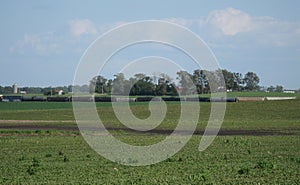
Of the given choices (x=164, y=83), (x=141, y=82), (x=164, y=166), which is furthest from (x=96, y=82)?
(x=164, y=166)

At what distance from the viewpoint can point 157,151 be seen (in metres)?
28.8

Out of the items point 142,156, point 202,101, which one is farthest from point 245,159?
point 202,101

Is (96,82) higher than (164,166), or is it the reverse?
(96,82)

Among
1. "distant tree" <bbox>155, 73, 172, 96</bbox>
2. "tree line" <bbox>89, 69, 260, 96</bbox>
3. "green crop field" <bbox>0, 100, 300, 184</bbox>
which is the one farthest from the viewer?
"distant tree" <bbox>155, 73, 172, 96</bbox>

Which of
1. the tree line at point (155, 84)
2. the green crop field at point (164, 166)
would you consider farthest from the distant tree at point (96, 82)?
the green crop field at point (164, 166)

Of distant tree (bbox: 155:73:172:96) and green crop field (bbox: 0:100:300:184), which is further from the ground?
distant tree (bbox: 155:73:172:96)

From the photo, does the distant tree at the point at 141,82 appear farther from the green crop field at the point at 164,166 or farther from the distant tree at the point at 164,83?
the green crop field at the point at 164,166

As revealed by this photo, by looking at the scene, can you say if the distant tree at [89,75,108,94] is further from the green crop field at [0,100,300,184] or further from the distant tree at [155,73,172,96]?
the green crop field at [0,100,300,184]

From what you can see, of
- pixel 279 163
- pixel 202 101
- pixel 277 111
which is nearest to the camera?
pixel 279 163

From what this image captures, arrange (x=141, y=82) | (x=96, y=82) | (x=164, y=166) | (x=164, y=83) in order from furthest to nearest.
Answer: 1. (x=164, y=83)
2. (x=141, y=82)
3. (x=96, y=82)
4. (x=164, y=166)

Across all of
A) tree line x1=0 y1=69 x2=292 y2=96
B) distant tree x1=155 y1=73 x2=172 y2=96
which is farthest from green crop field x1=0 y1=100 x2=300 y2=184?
distant tree x1=155 y1=73 x2=172 y2=96

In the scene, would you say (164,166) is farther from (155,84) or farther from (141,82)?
(155,84)

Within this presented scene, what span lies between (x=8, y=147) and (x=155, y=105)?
2600 inches

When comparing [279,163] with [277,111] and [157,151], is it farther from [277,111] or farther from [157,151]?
[277,111]
